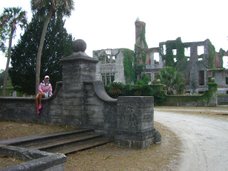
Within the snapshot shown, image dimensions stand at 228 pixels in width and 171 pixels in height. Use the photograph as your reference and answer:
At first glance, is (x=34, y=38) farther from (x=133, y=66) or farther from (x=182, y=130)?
(x=133, y=66)

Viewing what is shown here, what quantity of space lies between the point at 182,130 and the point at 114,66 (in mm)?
35340

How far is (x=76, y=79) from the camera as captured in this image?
10555 mm

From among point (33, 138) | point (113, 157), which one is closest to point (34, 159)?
point (33, 138)

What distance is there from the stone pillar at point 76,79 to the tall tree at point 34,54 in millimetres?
17339

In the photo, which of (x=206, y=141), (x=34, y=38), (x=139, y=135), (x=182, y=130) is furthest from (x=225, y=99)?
(x=139, y=135)

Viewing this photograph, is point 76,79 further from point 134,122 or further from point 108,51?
point 108,51

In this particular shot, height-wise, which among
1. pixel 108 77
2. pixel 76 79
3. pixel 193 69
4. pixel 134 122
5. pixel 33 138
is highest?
pixel 193 69

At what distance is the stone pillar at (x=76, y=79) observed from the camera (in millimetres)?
10500

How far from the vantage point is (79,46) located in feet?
35.6

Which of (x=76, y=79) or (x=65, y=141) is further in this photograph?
(x=76, y=79)

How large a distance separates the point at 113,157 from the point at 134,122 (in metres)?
1.56

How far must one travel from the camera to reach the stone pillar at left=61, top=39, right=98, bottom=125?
413 inches

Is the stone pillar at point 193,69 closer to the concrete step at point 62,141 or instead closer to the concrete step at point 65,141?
the concrete step at point 65,141

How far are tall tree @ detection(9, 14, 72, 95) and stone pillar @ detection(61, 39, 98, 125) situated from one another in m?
17.3
